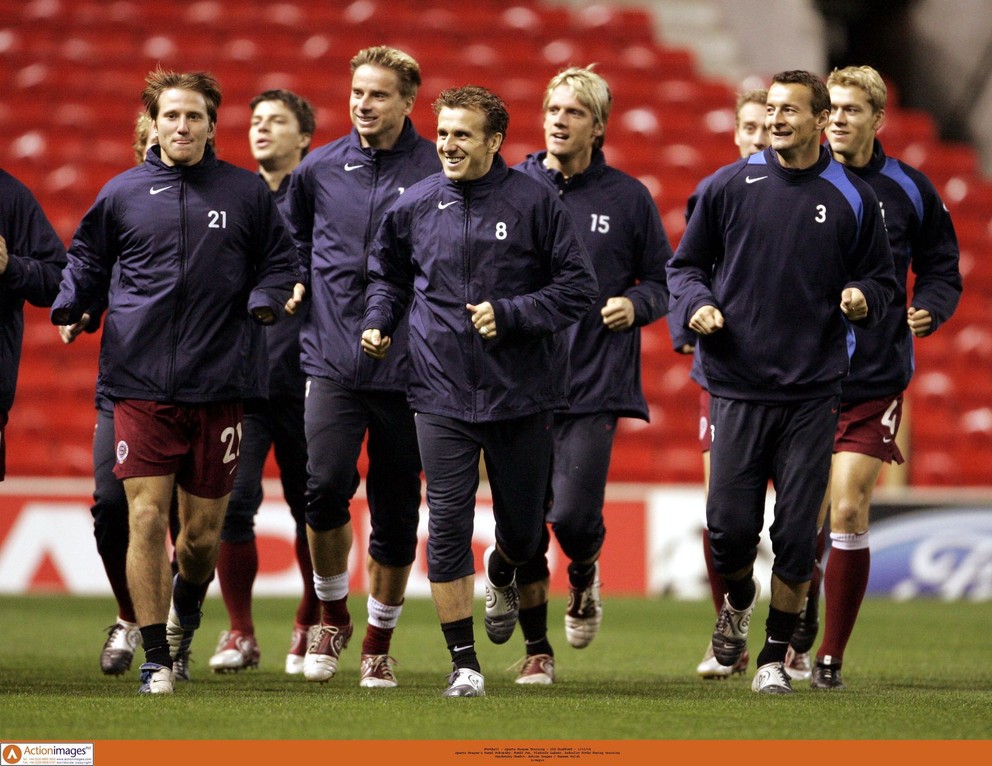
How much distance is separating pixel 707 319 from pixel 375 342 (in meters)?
1.20

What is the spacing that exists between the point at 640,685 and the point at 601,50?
12.0 metres

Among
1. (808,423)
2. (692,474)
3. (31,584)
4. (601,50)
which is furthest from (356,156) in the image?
(601,50)

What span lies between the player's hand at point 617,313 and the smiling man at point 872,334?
0.93m

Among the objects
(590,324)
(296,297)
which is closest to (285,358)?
(296,297)

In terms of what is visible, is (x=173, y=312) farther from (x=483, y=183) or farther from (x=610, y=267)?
(x=610, y=267)

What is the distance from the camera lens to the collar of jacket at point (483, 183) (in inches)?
234

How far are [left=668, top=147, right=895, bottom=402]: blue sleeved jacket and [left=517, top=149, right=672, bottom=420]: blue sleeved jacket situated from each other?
81 cm

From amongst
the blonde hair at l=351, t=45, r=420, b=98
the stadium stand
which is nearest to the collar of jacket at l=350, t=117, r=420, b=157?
the blonde hair at l=351, t=45, r=420, b=98

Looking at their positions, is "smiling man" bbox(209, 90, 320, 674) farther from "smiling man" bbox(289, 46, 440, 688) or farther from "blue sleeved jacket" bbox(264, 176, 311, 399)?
"smiling man" bbox(289, 46, 440, 688)

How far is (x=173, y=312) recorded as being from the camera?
599 centimetres

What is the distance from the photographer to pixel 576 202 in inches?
277

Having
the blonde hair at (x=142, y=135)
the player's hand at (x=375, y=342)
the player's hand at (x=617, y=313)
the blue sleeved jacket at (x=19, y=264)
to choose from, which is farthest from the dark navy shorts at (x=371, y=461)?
the blonde hair at (x=142, y=135)

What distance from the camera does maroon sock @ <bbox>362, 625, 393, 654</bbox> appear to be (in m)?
6.49

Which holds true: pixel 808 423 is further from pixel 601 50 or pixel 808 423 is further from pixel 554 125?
pixel 601 50
